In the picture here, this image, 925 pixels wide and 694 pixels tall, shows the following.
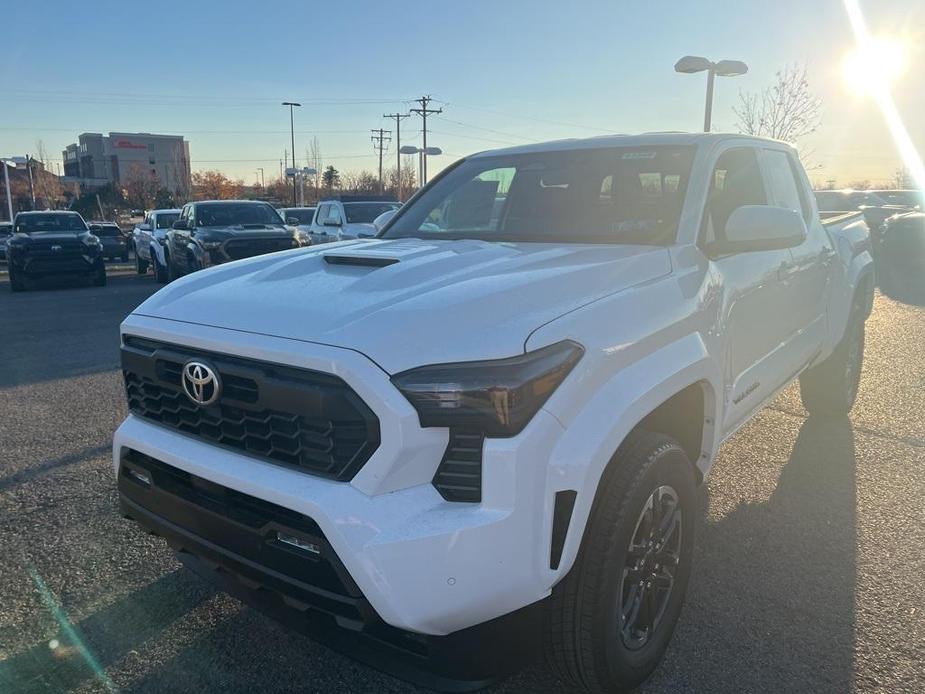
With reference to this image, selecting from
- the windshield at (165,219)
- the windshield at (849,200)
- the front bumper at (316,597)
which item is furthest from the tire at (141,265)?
the front bumper at (316,597)

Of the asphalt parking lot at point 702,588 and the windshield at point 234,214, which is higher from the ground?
the windshield at point 234,214

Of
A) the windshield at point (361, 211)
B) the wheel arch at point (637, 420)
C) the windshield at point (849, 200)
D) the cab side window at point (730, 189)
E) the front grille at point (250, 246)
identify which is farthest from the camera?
the windshield at point (849, 200)

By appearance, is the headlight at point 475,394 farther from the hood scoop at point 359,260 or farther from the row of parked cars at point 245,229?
the row of parked cars at point 245,229

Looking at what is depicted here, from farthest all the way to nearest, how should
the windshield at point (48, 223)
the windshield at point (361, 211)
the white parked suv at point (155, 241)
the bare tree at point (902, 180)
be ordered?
the bare tree at point (902, 180) → the white parked suv at point (155, 241) → the windshield at point (48, 223) → the windshield at point (361, 211)

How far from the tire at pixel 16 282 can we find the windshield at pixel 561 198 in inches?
612

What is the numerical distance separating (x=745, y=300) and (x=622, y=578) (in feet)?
5.05

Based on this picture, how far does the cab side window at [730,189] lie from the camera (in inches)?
125

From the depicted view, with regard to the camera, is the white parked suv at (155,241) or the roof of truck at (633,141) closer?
the roof of truck at (633,141)

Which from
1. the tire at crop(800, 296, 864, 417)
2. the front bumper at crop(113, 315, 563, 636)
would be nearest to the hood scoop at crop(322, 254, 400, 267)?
the front bumper at crop(113, 315, 563, 636)

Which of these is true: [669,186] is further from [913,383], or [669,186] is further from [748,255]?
[913,383]

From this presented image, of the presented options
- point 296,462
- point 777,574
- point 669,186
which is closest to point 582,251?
point 669,186

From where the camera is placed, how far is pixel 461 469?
192 cm

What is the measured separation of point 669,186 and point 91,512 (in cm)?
343

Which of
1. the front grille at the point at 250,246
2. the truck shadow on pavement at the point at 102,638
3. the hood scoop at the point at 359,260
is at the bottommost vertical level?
the truck shadow on pavement at the point at 102,638
